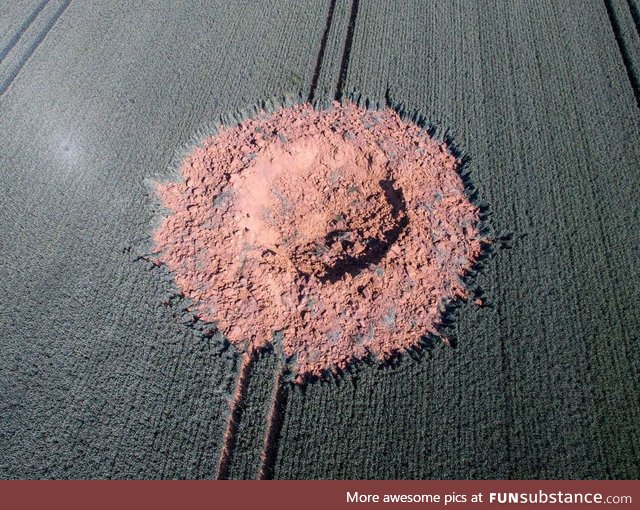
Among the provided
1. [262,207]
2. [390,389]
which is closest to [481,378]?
[390,389]

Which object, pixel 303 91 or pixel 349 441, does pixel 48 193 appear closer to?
pixel 303 91

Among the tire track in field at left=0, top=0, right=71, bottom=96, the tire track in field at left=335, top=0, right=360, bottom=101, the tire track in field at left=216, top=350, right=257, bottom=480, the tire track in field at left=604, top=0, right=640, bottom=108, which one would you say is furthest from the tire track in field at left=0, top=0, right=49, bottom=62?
the tire track in field at left=604, top=0, right=640, bottom=108

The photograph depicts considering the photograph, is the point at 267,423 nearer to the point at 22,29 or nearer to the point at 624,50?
the point at 624,50

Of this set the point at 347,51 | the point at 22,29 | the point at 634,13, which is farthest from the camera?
the point at 22,29

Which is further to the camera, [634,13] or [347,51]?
[634,13]

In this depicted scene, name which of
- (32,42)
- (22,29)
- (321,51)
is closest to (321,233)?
(321,51)
